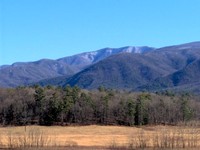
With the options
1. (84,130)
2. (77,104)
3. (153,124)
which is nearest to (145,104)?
(153,124)

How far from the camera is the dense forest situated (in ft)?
430

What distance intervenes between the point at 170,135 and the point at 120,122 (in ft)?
231

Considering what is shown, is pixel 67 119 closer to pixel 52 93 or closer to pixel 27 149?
pixel 52 93

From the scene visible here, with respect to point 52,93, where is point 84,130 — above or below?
below

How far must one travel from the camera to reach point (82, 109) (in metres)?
135

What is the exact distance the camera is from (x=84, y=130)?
11469 cm

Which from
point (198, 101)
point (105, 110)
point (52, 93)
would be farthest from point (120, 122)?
point (198, 101)

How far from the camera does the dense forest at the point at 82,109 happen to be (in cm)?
13112

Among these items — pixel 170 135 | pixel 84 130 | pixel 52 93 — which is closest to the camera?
pixel 170 135

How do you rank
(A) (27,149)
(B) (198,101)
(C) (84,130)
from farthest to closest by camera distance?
1. (B) (198,101)
2. (C) (84,130)
3. (A) (27,149)

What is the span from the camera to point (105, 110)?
13712 cm

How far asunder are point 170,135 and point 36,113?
71378 millimetres

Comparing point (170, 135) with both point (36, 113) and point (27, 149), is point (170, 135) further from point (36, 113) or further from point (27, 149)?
point (36, 113)

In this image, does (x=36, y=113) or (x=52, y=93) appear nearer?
(x=36, y=113)
